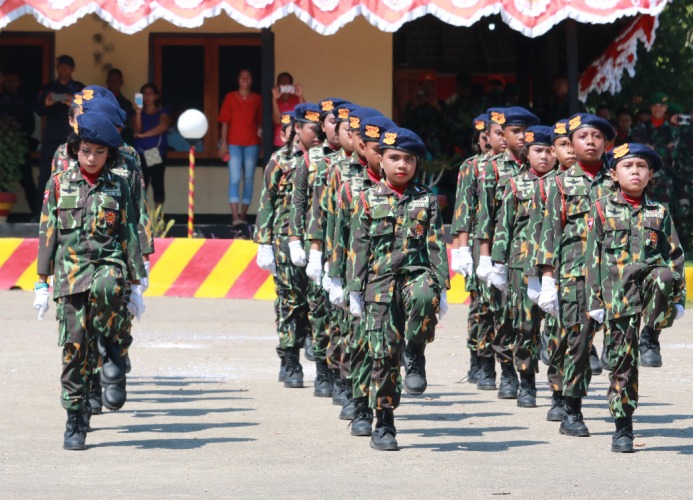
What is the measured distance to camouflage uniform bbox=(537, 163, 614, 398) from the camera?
9828 mm

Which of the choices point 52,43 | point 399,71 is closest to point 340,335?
point 52,43

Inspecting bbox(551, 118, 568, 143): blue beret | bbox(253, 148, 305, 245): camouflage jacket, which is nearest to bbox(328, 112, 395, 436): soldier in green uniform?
bbox(551, 118, 568, 143): blue beret

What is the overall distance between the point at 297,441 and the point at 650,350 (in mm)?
4669

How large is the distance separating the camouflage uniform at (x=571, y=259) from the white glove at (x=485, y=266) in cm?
154

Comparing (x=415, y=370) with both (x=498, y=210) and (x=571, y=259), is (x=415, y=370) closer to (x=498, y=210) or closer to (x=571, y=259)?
(x=571, y=259)

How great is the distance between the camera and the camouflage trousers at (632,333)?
9.11 meters

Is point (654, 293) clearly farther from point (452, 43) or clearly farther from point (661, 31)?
point (452, 43)

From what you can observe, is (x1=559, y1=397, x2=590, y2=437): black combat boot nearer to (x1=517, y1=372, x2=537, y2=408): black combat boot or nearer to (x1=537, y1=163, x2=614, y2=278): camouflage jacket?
(x1=537, y1=163, x2=614, y2=278): camouflage jacket

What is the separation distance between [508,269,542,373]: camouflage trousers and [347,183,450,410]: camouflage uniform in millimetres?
1831

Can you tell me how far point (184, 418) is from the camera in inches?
425

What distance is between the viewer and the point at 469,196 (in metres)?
11.9

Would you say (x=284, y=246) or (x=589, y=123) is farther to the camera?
(x=284, y=246)

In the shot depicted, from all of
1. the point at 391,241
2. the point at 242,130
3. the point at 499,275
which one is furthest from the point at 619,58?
the point at 391,241

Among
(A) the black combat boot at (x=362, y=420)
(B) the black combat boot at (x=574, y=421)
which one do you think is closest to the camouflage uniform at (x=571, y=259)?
(B) the black combat boot at (x=574, y=421)
